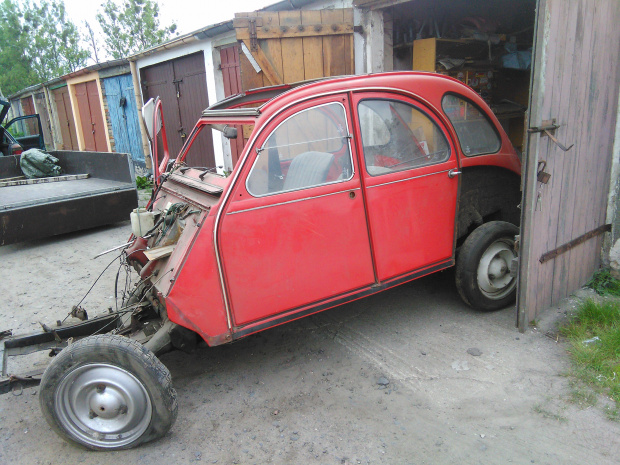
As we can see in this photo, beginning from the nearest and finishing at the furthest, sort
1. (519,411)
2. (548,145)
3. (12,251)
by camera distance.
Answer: (519,411)
(548,145)
(12,251)

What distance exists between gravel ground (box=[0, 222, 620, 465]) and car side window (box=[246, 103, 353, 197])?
1.42m

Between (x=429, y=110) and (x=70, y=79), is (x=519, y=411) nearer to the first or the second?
(x=429, y=110)

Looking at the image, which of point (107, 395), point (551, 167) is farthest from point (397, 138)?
point (107, 395)

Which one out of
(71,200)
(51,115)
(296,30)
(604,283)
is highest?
(296,30)

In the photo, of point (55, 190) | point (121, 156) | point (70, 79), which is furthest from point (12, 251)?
point (70, 79)

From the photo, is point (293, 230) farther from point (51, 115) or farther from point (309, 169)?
point (51, 115)

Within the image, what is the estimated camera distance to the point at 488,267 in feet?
12.9

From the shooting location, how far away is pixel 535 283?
3.65 m

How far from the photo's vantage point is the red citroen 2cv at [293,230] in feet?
8.66

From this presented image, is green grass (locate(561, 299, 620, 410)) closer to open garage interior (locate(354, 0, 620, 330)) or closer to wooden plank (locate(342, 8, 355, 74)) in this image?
open garage interior (locate(354, 0, 620, 330))

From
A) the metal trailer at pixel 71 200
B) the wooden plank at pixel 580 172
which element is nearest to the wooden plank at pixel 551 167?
the wooden plank at pixel 580 172

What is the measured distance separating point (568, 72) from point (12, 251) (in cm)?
730

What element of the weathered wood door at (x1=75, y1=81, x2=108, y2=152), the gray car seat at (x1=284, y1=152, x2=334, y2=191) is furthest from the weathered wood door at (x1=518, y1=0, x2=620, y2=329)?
the weathered wood door at (x1=75, y1=81, x2=108, y2=152)

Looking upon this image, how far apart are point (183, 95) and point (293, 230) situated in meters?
7.54
